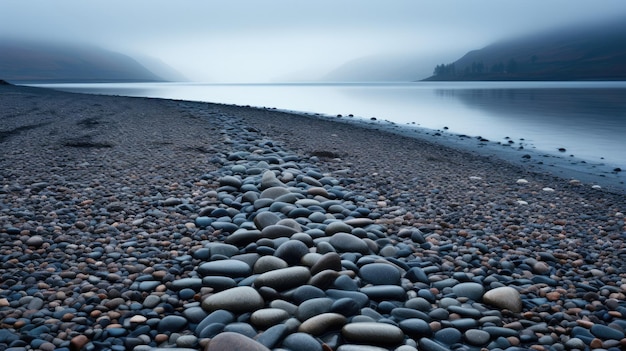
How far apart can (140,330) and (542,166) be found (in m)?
11.5

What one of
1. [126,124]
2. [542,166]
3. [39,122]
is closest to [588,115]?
[542,166]

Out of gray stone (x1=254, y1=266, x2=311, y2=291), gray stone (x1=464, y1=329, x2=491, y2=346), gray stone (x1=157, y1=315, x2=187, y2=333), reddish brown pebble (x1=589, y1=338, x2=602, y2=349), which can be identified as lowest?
reddish brown pebble (x1=589, y1=338, x2=602, y2=349)

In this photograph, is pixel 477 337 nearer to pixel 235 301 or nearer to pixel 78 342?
pixel 235 301

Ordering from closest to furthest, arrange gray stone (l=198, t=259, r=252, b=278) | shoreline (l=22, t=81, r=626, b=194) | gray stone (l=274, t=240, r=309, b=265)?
gray stone (l=198, t=259, r=252, b=278) → gray stone (l=274, t=240, r=309, b=265) → shoreline (l=22, t=81, r=626, b=194)

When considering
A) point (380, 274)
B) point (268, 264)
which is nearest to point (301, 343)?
point (268, 264)

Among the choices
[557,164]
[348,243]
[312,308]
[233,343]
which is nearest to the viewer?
[233,343]

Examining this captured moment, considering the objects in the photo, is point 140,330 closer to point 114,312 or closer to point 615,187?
point 114,312

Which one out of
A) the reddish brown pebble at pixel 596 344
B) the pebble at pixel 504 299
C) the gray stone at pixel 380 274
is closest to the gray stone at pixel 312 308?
the gray stone at pixel 380 274

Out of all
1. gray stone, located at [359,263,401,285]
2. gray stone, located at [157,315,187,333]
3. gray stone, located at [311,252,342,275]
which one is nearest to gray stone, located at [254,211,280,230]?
gray stone, located at [311,252,342,275]

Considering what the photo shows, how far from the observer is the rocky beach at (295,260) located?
2820mm

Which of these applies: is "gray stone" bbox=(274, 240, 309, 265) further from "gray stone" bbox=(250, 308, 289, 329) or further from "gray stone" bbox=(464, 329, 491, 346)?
"gray stone" bbox=(464, 329, 491, 346)

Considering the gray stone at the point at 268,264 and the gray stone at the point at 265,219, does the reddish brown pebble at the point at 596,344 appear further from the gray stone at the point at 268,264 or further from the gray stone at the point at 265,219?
the gray stone at the point at 265,219

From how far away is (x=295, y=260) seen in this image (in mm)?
3734

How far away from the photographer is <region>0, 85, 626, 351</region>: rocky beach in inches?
111
